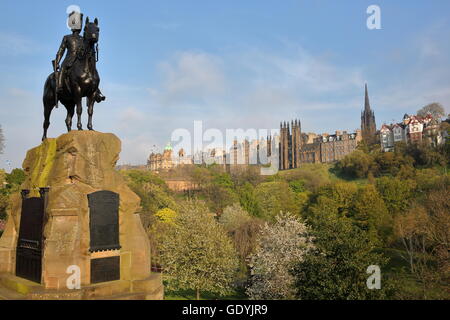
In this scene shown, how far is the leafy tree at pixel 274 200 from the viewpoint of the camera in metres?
61.4

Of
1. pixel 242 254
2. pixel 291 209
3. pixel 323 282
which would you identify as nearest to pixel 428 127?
pixel 291 209

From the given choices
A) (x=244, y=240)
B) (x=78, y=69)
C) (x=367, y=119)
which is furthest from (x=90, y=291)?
(x=367, y=119)

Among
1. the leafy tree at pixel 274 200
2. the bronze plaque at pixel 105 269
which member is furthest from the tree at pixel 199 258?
the leafy tree at pixel 274 200

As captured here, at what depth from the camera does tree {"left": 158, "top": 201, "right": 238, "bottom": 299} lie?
30.2 meters

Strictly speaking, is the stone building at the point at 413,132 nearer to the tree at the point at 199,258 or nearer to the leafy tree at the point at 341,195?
the leafy tree at the point at 341,195

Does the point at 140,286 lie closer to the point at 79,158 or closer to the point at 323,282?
the point at 79,158

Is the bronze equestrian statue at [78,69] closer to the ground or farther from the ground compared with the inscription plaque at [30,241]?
farther from the ground

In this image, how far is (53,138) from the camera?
1231 cm

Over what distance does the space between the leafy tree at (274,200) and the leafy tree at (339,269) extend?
150ft

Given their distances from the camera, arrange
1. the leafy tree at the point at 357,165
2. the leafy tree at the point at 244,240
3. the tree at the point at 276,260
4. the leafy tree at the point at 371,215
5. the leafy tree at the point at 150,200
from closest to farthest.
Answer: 1. the tree at the point at 276,260
2. the leafy tree at the point at 244,240
3. the leafy tree at the point at 371,215
4. the leafy tree at the point at 150,200
5. the leafy tree at the point at 357,165

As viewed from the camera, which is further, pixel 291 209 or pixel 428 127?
pixel 428 127

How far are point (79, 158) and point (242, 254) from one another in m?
29.8

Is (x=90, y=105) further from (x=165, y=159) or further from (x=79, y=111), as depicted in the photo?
(x=165, y=159)
